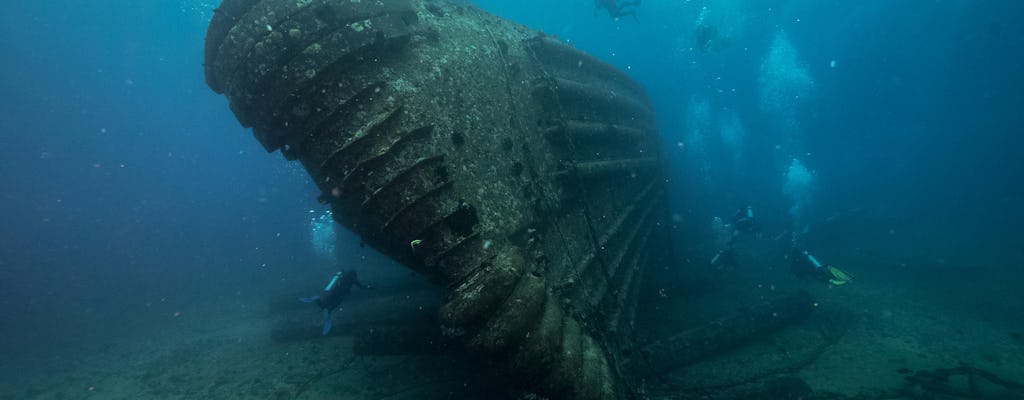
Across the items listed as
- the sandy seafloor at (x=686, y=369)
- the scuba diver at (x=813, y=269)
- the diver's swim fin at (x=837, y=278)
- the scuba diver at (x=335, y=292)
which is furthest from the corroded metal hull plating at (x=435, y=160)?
the diver's swim fin at (x=837, y=278)

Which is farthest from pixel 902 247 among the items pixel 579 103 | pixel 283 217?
pixel 283 217

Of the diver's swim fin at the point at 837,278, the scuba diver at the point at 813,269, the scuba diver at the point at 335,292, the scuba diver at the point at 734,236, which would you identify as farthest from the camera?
the scuba diver at the point at 734,236

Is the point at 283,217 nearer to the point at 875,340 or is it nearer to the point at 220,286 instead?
the point at 220,286

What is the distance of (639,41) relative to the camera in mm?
100188

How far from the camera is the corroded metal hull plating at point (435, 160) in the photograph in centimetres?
305

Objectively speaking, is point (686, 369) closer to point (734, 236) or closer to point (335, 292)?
point (734, 236)

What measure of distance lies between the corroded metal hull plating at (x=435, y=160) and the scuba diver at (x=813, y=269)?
27.9ft

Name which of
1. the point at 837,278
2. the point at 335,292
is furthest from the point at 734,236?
the point at 335,292

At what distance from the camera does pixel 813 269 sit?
33.9 ft

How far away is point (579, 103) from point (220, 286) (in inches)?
1050

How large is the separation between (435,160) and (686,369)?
5.49 m

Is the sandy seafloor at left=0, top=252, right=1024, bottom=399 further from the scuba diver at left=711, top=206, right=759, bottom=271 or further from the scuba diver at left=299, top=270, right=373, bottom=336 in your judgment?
the scuba diver at left=299, top=270, right=373, bottom=336

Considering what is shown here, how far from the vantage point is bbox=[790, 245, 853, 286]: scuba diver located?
33.3 feet

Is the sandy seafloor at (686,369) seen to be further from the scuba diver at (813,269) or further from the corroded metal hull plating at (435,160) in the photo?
the corroded metal hull plating at (435,160)
